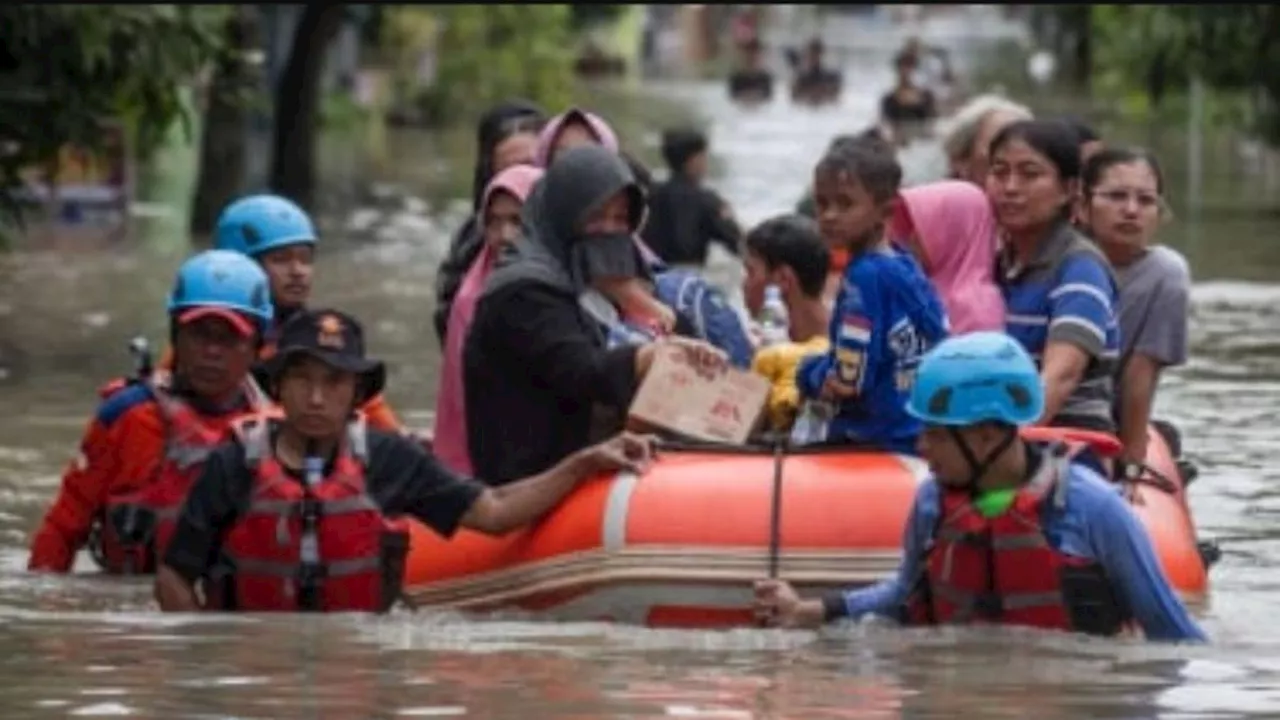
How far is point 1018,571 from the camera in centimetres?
1061

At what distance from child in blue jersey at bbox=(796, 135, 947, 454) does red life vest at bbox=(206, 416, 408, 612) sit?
51.5 inches

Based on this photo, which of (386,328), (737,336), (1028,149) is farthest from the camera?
(386,328)

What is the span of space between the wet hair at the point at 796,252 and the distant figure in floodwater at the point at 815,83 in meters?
59.8

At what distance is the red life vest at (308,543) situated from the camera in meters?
11.2

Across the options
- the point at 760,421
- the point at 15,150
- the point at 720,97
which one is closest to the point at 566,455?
the point at 760,421

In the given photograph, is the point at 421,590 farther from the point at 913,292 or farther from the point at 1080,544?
the point at 1080,544

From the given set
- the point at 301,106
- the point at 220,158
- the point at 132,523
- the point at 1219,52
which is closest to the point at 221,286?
the point at 132,523

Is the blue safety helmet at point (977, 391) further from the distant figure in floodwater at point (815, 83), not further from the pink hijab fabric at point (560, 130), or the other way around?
the distant figure in floodwater at point (815, 83)

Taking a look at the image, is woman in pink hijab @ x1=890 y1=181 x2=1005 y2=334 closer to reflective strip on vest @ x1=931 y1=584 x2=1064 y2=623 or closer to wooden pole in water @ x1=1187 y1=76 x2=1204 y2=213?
reflective strip on vest @ x1=931 y1=584 x2=1064 y2=623

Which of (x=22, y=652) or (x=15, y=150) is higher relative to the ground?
(x=15, y=150)

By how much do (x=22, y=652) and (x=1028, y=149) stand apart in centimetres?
318

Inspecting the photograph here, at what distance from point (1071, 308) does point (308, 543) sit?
232cm

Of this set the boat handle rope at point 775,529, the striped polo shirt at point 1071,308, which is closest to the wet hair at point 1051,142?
the striped polo shirt at point 1071,308

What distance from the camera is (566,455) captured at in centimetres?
1237
